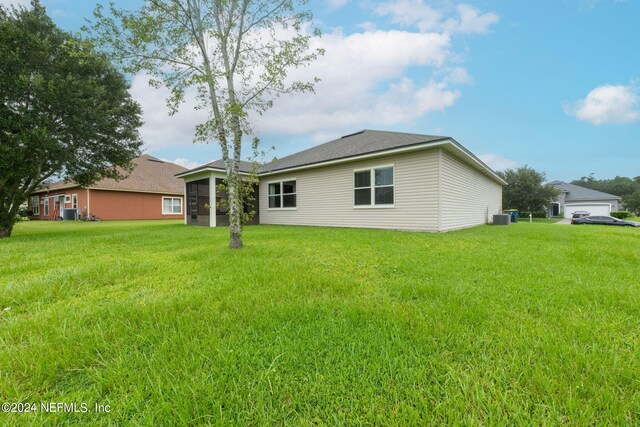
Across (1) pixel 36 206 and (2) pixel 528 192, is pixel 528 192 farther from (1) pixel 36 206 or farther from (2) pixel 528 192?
(1) pixel 36 206

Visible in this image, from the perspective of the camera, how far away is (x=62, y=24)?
356 inches

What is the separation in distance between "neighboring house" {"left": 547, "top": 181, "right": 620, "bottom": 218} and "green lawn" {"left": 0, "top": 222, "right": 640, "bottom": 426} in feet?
125

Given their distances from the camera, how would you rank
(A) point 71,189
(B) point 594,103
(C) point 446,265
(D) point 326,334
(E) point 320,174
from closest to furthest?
(D) point 326,334 < (C) point 446,265 < (E) point 320,174 < (B) point 594,103 < (A) point 71,189

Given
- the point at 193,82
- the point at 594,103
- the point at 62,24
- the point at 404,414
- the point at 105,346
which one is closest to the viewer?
the point at 404,414

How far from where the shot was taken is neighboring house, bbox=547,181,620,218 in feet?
96.5

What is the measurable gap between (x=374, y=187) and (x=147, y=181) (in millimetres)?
22237

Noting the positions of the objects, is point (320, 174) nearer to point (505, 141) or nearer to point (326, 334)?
point (326, 334)

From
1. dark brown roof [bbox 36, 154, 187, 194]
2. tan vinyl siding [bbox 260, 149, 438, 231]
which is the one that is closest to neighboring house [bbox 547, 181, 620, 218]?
tan vinyl siding [bbox 260, 149, 438, 231]

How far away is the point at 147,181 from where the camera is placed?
75.6ft

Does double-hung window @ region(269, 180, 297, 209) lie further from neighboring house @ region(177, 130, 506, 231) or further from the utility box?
the utility box

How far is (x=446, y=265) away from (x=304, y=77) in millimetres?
4873

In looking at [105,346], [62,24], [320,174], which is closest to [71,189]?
Answer: [62,24]

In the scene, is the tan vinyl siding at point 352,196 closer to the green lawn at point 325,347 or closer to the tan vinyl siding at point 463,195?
the tan vinyl siding at point 463,195

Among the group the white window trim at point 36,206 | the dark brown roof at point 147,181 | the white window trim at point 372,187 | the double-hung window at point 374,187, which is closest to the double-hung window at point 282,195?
the white window trim at point 372,187
